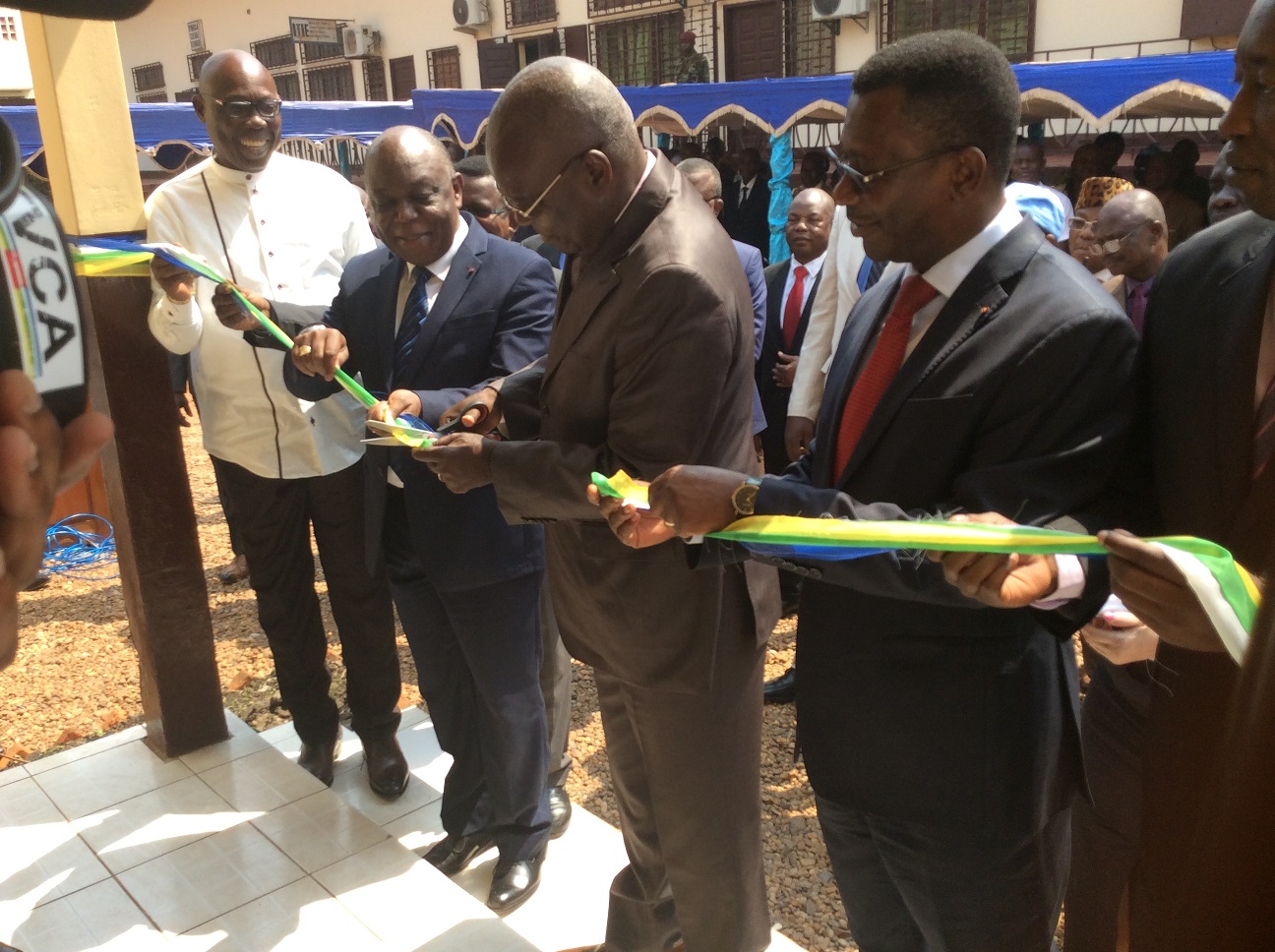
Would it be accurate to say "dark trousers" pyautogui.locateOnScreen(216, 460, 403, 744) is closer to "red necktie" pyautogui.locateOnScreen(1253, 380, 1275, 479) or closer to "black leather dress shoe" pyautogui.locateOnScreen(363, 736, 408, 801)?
"black leather dress shoe" pyautogui.locateOnScreen(363, 736, 408, 801)

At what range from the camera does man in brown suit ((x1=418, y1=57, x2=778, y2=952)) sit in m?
2.08

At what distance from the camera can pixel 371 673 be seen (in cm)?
365

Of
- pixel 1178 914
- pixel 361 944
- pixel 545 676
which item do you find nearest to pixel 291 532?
pixel 545 676

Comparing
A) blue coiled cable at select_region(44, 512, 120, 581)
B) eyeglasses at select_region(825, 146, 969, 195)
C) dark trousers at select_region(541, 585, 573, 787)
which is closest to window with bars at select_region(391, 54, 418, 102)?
blue coiled cable at select_region(44, 512, 120, 581)

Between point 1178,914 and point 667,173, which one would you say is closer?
point 1178,914

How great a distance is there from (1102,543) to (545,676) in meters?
2.49

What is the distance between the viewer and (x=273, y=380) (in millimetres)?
3387

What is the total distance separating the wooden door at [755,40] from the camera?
16641 mm

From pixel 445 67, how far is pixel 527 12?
2776 mm

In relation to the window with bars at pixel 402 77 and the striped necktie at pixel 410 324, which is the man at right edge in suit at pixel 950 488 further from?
the window with bars at pixel 402 77

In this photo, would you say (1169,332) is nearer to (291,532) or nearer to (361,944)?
(361,944)

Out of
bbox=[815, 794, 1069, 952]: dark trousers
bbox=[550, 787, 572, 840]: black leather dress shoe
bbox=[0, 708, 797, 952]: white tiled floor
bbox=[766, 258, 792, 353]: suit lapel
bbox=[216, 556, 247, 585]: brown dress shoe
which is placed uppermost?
bbox=[766, 258, 792, 353]: suit lapel

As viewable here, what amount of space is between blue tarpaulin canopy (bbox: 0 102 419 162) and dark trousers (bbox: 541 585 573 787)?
8073mm

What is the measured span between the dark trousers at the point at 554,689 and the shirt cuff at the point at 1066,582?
2145mm
